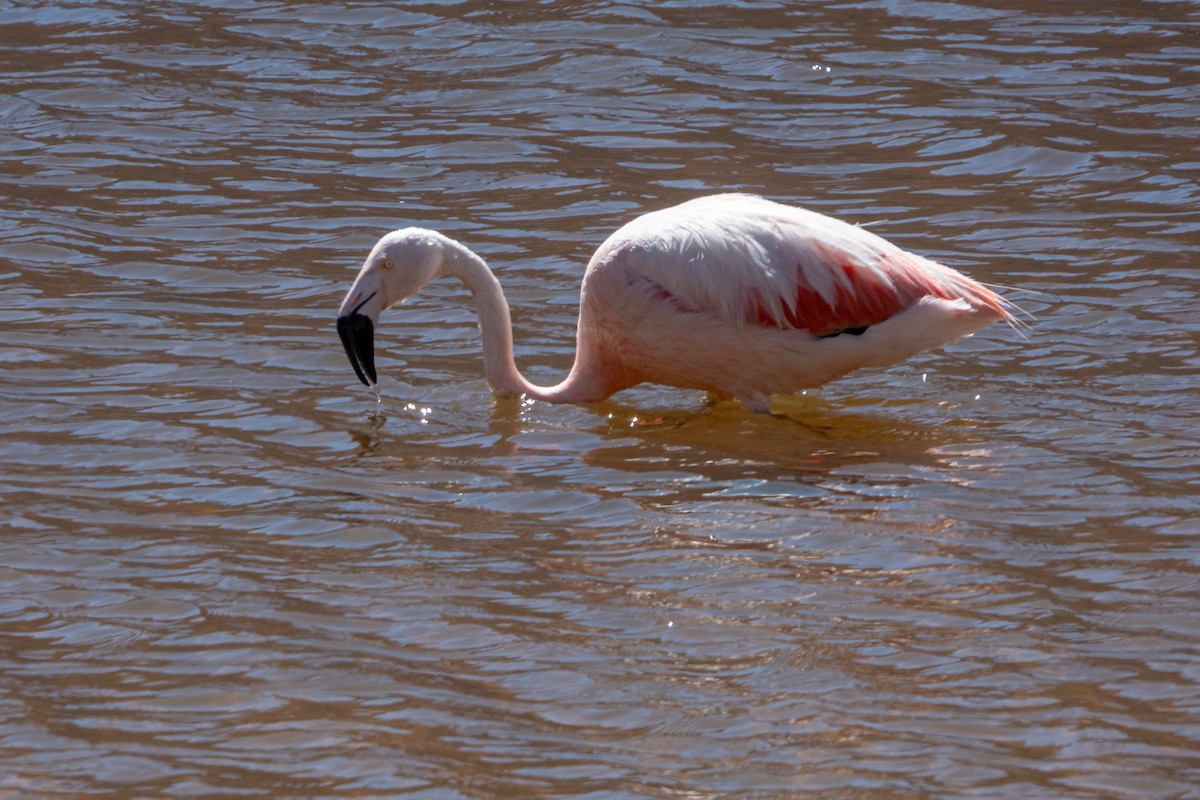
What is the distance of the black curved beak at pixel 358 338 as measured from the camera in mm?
6906

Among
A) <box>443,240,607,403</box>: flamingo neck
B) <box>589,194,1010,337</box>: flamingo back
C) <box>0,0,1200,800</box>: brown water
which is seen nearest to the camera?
<box>0,0,1200,800</box>: brown water

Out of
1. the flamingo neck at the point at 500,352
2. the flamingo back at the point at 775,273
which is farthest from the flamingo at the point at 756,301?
the flamingo neck at the point at 500,352

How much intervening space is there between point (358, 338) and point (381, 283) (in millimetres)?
260

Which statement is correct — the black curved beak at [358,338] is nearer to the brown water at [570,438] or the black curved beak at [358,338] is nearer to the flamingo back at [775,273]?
the brown water at [570,438]

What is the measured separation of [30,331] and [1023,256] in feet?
15.1

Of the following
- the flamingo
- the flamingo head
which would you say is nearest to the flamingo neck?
the flamingo head

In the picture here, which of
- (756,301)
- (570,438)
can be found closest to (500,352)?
(570,438)

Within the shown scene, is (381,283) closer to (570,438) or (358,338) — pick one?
(358,338)

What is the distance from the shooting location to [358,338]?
Result: 6.93 m

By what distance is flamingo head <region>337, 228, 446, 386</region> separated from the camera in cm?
693

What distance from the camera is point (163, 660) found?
478 centimetres

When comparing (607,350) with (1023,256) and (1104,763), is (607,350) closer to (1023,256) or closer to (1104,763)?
(1023,256)

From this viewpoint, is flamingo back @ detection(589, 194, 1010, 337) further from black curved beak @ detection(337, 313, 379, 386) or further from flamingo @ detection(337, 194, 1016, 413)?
black curved beak @ detection(337, 313, 379, 386)

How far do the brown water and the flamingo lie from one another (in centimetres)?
29
